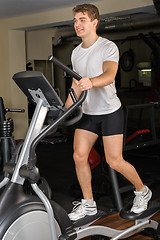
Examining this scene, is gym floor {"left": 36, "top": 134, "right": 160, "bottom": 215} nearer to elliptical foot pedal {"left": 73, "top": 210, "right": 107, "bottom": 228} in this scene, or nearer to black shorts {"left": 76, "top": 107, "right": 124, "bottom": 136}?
elliptical foot pedal {"left": 73, "top": 210, "right": 107, "bottom": 228}

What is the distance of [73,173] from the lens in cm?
513

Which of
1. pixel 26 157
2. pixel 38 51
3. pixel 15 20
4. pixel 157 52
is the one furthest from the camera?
pixel 38 51

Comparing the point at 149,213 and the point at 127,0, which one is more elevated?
the point at 127,0

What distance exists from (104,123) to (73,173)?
2.36m

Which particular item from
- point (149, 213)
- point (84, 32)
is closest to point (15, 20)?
point (84, 32)

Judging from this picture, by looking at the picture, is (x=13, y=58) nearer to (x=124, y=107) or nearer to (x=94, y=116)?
(x=124, y=107)

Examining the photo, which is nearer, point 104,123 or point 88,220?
point 88,220

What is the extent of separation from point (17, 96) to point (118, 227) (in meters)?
4.89

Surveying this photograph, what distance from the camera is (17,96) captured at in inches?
288

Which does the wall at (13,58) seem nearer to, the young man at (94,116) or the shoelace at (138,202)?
the young man at (94,116)

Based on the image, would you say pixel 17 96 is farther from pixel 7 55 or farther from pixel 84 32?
A: pixel 84 32

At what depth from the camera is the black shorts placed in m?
2.86

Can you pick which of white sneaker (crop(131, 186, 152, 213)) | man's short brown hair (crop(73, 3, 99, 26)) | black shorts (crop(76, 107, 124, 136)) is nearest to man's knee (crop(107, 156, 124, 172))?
black shorts (crop(76, 107, 124, 136))

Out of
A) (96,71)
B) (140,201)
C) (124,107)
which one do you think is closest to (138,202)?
(140,201)
